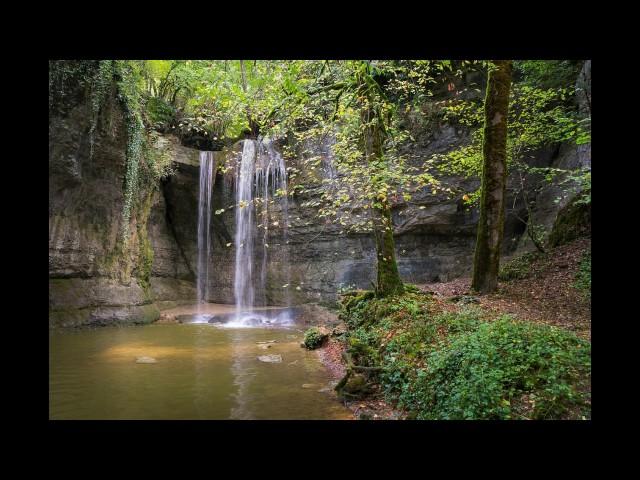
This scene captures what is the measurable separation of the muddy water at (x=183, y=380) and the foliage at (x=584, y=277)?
5.59 metres

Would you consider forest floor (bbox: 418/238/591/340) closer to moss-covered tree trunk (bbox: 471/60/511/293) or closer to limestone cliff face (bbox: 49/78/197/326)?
moss-covered tree trunk (bbox: 471/60/511/293)

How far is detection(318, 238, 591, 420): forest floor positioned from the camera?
6.14m

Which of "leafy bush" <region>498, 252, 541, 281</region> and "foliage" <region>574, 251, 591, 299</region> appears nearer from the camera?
"foliage" <region>574, 251, 591, 299</region>

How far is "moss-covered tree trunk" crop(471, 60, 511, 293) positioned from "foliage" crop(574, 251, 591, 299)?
1.71 m

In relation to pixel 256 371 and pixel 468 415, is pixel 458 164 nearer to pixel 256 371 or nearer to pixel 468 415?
pixel 256 371

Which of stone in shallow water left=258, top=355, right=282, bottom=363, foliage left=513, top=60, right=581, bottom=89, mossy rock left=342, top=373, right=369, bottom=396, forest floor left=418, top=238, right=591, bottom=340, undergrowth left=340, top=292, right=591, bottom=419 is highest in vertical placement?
foliage left=513, top=60, right=581, bottom=89

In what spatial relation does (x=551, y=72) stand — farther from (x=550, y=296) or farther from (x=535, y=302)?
(x=535, y=302)

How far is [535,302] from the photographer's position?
27.9 feet

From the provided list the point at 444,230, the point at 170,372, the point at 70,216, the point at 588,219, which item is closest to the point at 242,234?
the point at 70,216

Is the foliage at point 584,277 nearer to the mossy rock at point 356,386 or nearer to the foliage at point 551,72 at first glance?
the mossy rock at point 356,386

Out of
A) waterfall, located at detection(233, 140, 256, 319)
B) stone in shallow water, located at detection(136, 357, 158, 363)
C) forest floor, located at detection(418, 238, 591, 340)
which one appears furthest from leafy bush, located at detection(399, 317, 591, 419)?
waterfall, located at detection(233, 140, 256, 319)

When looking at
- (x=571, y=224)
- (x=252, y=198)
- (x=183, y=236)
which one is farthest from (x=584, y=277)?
(x=183, y=236)

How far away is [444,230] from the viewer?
57.0 feet
